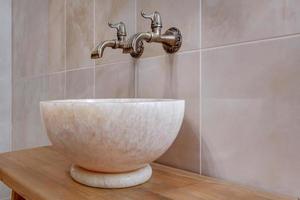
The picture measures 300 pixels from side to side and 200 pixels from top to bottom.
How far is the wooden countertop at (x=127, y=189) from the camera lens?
20.6 inches

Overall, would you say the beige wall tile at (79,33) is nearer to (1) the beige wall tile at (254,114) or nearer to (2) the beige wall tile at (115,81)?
(2) the beige wall tile at (115,81)

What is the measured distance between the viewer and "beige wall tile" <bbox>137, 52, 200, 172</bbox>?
706 mm

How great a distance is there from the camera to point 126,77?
3.06ft

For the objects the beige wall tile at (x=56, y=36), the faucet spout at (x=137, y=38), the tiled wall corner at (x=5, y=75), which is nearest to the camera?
the faucet spout at (x=137, y=38)

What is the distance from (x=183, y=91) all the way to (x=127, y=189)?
30cm

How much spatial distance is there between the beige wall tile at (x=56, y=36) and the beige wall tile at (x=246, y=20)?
81cm

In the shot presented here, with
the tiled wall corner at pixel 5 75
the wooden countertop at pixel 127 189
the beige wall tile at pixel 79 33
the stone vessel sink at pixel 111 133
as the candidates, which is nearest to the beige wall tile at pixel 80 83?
the beige wall tile at pixel 79 33

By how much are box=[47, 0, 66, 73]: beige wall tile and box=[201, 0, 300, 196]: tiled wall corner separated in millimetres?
815

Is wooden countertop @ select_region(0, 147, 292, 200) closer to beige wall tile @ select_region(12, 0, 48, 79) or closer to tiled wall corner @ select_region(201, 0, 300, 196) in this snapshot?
tiled wall corner @ select_region(201, 0, 300, 196)

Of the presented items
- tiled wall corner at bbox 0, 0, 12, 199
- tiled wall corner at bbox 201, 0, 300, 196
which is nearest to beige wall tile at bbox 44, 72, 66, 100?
tiled wall corner at bbox 0, 0, 12, 199

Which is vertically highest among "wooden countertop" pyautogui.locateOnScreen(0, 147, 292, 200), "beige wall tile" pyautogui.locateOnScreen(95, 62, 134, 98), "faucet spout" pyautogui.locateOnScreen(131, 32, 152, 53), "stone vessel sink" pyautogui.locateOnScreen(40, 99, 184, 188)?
"faucet spout" pyautogui.locateOnScreen(131, 32, 152, 53)

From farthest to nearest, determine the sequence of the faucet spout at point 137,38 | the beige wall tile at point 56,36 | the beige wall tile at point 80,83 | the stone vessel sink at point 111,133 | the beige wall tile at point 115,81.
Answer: the beige wall tile at point 56,36 → the beige wall tile at point 80,83 → the beige wall tile at point 115,81 → the faucet spout at point 137,38 → the stone vessel sink at point 111,133

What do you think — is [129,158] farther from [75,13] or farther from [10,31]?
[10,31]

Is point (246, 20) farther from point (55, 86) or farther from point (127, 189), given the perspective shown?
point (55, 86)
